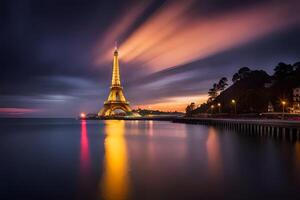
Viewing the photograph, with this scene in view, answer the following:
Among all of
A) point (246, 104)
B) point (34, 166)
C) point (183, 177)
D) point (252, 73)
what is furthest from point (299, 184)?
point (252, 73)

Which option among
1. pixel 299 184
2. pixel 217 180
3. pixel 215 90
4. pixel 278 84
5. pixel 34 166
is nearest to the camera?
pixel 299 184

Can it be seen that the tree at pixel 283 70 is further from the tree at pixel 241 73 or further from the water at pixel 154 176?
the water at pixel 154 176

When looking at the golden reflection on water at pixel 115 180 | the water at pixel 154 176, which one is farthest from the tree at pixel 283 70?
the golden reflection on water at pixel 115 180

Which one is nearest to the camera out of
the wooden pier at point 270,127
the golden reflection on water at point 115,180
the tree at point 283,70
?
the golden reflection on water at point 115,180

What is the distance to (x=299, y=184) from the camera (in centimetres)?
1477

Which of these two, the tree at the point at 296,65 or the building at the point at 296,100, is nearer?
the building at the point at 296,100

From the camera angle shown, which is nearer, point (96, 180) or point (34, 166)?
point (96, 180)

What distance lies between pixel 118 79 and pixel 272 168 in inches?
4402

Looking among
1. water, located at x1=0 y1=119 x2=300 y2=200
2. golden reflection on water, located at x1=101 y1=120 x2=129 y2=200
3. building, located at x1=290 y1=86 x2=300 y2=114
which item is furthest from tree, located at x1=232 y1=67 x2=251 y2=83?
golden reflection on water, located at x1=101 y1=120 x2=129 y2=200

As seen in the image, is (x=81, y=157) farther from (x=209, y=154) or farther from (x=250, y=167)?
(x=250, y=167)

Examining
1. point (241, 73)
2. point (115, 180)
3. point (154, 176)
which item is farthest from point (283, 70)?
point (115, 180)

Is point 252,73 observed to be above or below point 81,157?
above

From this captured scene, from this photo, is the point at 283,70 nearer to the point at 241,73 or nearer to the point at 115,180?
the point at 241,73

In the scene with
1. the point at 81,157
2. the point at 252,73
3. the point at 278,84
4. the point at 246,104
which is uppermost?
the point at 252,73
